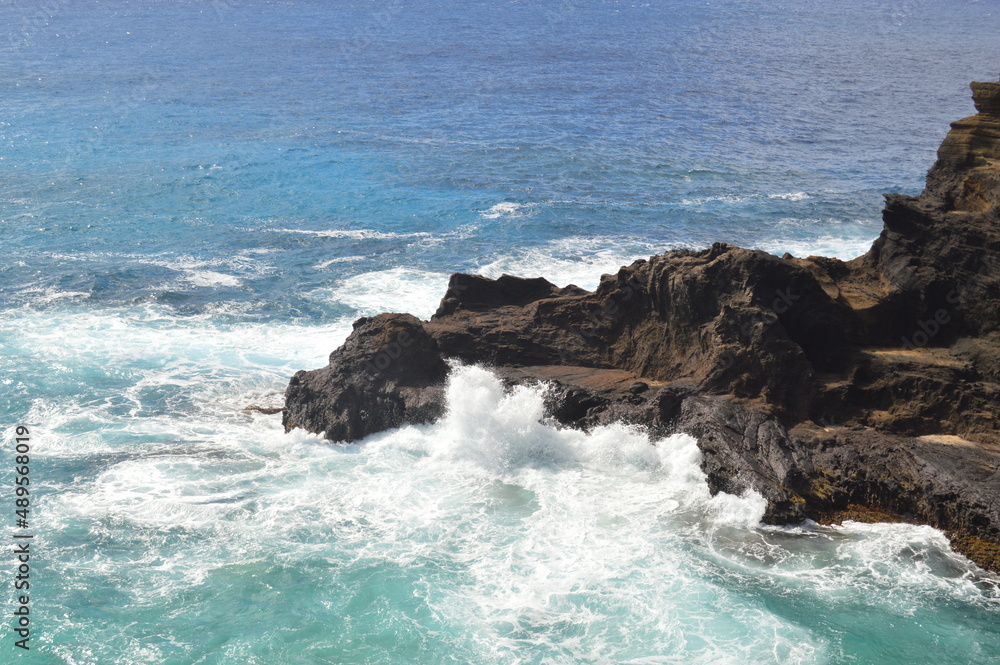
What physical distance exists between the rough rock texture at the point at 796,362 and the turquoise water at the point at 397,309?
2.46ft

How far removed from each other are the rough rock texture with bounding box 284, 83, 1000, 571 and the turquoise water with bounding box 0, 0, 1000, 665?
0.75 meters

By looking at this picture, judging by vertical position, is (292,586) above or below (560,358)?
below

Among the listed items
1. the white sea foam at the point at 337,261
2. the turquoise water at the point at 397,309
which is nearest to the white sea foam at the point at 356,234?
the turquoise water at the point at 397,309

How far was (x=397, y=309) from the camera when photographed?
28.3 metres

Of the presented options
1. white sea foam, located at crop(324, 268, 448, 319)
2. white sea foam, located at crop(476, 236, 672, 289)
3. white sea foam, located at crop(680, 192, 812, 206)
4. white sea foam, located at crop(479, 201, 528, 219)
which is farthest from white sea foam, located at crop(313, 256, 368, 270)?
white sea foam, located at crop(680, 192, 812, 206)

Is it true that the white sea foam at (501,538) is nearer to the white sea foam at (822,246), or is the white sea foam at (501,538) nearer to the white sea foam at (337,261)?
the white sea foam at (337,261)

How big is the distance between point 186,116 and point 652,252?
111 feet

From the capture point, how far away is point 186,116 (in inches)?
2104

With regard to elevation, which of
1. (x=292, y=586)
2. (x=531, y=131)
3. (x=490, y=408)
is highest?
(x=531, y=131)

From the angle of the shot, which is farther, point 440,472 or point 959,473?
point 440,472

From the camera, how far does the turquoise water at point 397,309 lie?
14.2 m

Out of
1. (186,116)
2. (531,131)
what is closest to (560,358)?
(531,131)

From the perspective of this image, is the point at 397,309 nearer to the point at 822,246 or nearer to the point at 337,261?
the point at 337,261

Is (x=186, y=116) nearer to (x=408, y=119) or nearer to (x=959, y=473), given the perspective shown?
(x=408, y=119)
